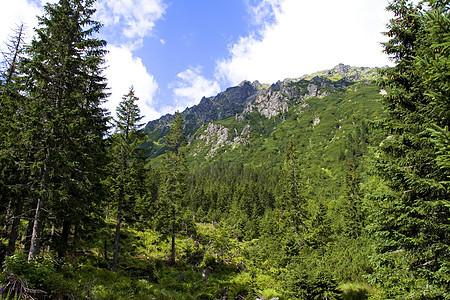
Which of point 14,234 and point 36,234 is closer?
point 36,234

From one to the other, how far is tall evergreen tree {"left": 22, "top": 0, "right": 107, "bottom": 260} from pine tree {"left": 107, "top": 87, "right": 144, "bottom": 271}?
4.67m

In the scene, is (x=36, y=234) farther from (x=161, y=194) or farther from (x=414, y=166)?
(x=414, y=166)

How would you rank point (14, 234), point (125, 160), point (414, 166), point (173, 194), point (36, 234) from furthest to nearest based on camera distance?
point (173, 194) → point (125, 160) → point (14, 234) → point (36, 234) → point (414, 166)

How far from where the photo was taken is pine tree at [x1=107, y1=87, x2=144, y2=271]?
18.3m

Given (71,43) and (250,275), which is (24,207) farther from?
(250,275)

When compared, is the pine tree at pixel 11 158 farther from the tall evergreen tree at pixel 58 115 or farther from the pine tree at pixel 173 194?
the pine tree at pixel 173 194

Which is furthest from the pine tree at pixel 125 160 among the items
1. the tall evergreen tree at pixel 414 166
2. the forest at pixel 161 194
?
the tall evergreen tree at pixel 414 166

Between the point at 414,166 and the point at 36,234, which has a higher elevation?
the point at 414,166

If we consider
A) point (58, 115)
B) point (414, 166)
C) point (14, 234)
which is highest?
point (58, 115)

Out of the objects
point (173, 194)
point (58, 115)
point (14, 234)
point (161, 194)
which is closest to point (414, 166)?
point (58, 115)

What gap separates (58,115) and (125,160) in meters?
9.15

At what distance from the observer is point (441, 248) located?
23.6 ft

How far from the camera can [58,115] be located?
10.6 metres

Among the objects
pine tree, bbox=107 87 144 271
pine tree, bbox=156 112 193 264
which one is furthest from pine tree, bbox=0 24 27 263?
pine tree, bbox=156 112 193 264
